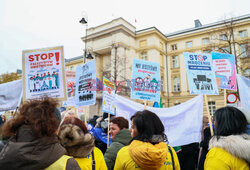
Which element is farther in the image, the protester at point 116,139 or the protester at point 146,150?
the protester at point 116,139

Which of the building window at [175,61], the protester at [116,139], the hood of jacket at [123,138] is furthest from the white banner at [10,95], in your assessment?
the building window at [175,61]

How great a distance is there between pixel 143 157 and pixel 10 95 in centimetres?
384

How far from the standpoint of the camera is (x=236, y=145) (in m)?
1.80

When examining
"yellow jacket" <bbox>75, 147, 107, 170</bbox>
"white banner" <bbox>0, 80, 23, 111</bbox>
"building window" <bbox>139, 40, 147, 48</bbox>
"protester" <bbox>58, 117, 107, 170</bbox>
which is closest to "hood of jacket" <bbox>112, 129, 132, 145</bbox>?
"yellow jacket" <bbox>75, 147, 107, 170</bbox>

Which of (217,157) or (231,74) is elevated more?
(231,74)

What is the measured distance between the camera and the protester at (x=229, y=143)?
1781 millimetres

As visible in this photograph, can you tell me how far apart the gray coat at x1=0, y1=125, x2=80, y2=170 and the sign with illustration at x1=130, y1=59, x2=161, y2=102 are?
12.0 ft

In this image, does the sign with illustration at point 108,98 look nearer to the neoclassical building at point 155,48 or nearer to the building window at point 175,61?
the neoclassical building at point 155,48

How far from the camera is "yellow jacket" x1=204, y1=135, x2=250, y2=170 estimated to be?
1.78 m

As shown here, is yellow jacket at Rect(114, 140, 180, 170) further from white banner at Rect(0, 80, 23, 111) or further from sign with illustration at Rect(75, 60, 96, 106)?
white banner at Rect(0, 80, 23, 111)

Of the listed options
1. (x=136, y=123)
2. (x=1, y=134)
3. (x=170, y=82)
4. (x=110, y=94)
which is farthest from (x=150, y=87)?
(x=170, y=82)

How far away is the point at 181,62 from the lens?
3153cm

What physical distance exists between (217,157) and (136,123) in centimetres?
90

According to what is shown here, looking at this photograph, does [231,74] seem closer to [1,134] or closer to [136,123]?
[136,123]
